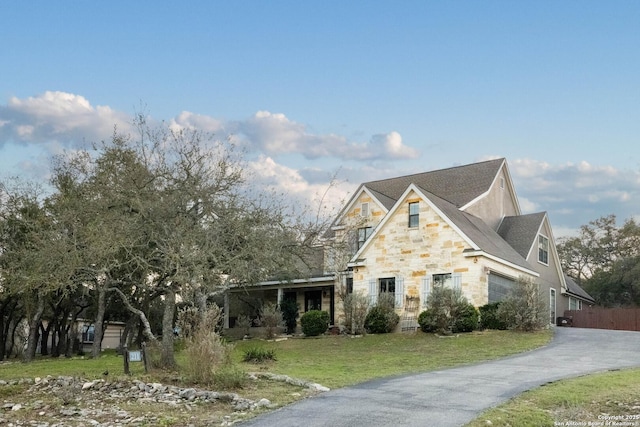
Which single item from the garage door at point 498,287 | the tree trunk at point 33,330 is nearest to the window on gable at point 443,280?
the garage door at point 498,287

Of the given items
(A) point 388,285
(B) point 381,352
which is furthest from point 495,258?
(B) point 381,352

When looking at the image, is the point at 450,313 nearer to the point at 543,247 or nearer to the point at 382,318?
the point at 382,318

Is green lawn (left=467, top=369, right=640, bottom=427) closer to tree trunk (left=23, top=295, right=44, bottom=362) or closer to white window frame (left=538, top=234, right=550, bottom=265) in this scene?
tree trunk (left=23, top=295, right=44, bottom=362)

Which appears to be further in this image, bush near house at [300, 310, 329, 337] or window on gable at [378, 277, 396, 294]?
window on gable at [378, 277, 396, 294]

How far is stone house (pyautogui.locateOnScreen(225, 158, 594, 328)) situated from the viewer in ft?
101

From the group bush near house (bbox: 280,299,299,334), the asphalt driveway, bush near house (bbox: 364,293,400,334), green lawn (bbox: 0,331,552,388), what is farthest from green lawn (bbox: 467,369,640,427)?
bush near house (bbox: 280,299,299,334)

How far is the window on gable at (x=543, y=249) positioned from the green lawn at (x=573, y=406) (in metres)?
22.4

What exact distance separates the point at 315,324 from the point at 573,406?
20.5m

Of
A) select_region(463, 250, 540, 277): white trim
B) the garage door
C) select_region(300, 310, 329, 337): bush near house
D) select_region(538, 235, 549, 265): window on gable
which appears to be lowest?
select_region(300, 310, 329, 337): bush near house

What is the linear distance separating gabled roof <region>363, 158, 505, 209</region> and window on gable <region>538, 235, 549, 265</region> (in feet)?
12.9

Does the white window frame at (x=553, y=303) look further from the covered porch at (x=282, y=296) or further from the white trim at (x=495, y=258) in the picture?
the covered porch at (x=282, y=296)

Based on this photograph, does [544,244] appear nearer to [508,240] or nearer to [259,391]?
[508,240]

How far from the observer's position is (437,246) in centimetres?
3131

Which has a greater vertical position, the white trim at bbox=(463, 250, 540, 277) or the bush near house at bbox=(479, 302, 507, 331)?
the white trim at bbox=(463, 250, 540, 277)
